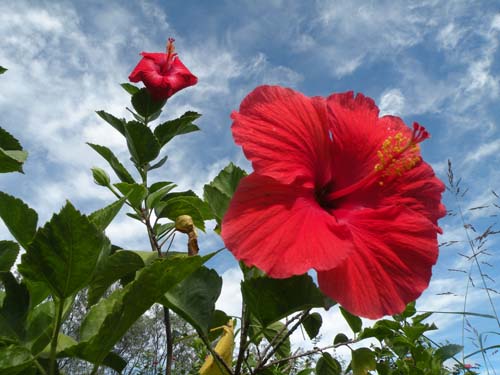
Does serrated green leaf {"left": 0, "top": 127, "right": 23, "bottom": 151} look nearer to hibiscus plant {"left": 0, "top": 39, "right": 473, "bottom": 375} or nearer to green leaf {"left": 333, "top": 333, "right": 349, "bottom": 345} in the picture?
hibiscus plant {"left": 0, "top": 39, "right": 473, "bottom": 375}

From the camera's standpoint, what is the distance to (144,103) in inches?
79.1

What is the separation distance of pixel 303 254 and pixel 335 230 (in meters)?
0.10

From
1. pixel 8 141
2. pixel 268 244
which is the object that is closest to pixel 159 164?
pixel 8 141

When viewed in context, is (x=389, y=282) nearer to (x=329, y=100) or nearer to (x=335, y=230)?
(x=335, y=230)

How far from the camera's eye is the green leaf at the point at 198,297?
3.10ft

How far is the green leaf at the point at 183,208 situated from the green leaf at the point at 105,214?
61 cm

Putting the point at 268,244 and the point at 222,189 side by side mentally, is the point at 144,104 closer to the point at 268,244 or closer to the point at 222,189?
the point at 222,189

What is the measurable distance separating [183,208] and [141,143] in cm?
34

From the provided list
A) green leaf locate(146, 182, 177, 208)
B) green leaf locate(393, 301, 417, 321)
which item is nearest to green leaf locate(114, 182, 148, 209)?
green leaf locate(146, 182, 177, 208)

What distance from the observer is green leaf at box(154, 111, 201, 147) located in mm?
1851

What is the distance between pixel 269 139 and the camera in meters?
0.94

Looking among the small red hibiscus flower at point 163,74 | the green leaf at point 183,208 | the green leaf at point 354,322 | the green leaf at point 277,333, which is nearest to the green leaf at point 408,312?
the green leaf at point 354,322

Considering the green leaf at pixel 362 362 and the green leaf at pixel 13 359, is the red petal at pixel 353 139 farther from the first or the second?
the green leaf at pixel 13 359

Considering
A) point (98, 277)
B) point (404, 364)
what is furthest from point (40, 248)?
point (404, 364)
